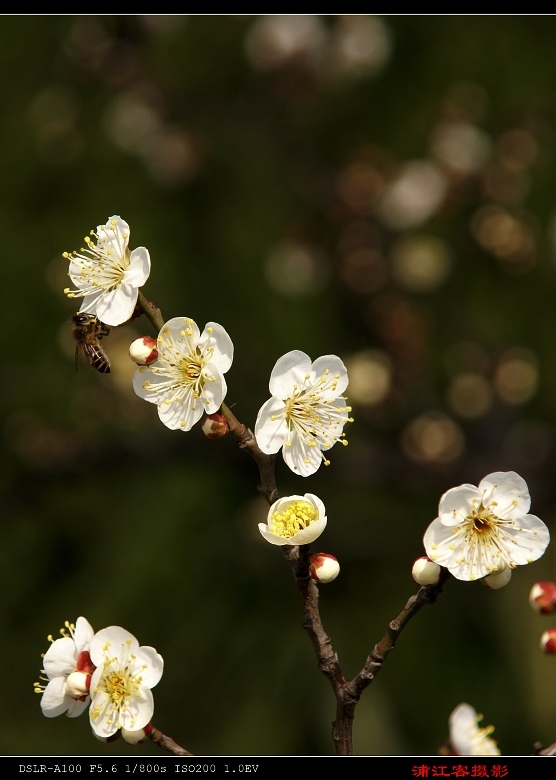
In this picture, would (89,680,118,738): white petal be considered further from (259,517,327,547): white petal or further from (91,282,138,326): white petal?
(91,282,138,326): white petal

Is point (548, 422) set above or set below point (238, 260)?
below

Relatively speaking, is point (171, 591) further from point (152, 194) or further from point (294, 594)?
point (152, 194)

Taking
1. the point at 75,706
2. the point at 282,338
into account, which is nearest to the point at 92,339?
the point at 75,706

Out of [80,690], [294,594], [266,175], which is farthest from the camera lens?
[266,175]

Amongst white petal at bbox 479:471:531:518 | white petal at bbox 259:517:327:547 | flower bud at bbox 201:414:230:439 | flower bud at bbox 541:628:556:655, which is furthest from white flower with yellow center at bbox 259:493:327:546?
flower bud at bbox 541:628:556:655

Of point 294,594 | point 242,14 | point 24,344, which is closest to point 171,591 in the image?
point 294,594
